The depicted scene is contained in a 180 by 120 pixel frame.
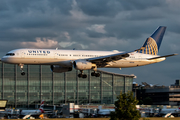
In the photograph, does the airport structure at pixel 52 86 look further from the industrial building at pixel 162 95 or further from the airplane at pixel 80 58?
the airplane at pixel 80 58

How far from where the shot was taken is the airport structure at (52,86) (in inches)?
4469

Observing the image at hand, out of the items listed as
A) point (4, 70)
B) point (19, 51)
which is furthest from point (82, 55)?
point (4, 70)

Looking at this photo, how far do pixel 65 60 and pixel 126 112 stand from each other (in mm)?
22253

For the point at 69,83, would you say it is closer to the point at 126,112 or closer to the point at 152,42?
the point at 152,42

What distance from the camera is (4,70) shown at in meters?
112

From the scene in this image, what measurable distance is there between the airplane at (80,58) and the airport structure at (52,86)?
165 feet

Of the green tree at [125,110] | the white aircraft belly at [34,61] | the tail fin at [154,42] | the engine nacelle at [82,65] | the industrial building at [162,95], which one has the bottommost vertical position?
the industrial building at [162,95]

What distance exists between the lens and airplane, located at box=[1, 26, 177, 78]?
192ft

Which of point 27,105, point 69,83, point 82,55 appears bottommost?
point 27,105

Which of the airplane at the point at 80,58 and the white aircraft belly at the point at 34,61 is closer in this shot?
the white aircraft belly at the point at 34,61

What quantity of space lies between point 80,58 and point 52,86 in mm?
57322

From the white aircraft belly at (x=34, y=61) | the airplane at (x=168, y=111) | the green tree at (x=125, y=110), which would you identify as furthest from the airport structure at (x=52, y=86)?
the green tree at (x=125, y=110)

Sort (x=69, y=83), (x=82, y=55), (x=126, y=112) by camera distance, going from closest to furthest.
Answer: (x=126, y=112), (x=82, y=55), (x=69, y=83)

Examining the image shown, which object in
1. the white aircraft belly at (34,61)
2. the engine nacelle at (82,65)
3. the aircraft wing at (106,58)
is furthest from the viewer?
the aircraft wing at (106,58)
